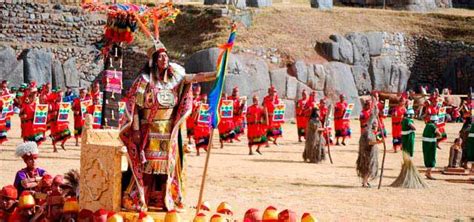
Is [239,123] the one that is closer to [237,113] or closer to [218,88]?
[237,113]

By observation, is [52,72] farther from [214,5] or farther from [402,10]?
[402,10]

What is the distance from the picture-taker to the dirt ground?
52.3ft

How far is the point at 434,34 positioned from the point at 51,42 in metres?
17.3

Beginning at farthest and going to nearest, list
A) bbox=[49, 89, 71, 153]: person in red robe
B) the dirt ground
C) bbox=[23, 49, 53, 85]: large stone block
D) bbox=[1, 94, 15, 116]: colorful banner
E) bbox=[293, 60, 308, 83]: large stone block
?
bbox=[23, 49, 53, 85]: large stone block → bbox=[293, 60, 308, 83]: large stone block → bbox=[1, 94, 15, 116]: colorful banner → bbox=[49, 89, 71, 153]: person in red robe → the dirt ground

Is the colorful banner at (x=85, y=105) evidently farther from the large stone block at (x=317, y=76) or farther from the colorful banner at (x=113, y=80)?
the large stone block at (x=317, y=76)

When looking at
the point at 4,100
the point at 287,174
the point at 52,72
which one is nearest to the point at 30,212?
the point at 287,174

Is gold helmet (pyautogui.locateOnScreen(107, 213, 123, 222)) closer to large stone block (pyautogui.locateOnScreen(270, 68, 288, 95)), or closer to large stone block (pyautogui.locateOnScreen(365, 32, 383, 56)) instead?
large stone block (pyautogui.locateOnScreen(270, 68, 288, 95))

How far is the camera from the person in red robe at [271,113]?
27.2m

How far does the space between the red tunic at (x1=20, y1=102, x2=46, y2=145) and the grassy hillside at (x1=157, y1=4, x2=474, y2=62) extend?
43.0 feet

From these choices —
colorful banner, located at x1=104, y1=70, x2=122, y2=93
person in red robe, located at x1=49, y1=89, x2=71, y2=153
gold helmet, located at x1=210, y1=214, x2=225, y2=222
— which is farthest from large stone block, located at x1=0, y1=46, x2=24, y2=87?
gold helmet, located at x1=210, y1=214, x2=225, y2=222

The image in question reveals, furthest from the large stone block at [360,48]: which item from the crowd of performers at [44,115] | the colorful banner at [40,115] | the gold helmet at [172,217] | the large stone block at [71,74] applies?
the gold helmet at [172,217]

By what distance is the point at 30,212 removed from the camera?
12281mm

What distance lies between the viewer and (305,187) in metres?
18.9

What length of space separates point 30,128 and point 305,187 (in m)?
7.89
